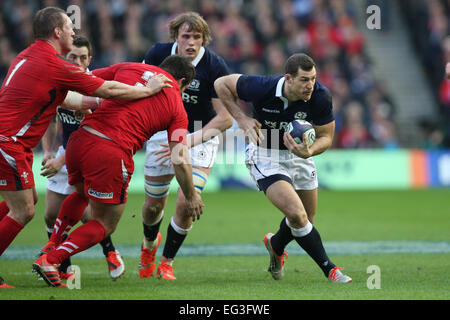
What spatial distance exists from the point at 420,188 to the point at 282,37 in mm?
6006

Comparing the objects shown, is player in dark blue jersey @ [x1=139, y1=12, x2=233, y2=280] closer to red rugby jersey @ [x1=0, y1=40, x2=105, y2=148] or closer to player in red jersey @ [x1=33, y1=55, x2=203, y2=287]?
player in red jersey @ [x1=33, y1=55, x2=203, y2=287]

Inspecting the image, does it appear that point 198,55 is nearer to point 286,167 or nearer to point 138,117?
point 286,167

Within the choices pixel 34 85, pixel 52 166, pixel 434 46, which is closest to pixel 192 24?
pixel 52 166

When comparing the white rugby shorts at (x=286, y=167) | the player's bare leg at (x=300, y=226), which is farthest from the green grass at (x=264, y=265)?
the white rugby shorts at (x=286, y=167)

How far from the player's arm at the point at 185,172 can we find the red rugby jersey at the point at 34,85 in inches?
33.4

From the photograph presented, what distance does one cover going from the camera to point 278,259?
286 inches

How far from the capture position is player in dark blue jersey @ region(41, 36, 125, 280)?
7.12m

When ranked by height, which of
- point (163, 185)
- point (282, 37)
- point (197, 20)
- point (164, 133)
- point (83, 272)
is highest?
point (282, 37)

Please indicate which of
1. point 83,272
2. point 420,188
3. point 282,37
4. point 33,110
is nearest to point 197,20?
point 33,110

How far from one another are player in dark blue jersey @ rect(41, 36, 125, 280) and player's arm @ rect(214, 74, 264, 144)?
1.43m

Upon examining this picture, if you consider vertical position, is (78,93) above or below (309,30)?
below

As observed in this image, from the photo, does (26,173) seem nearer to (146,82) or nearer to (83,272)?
(146,82)

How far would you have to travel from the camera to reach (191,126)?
8117mm
